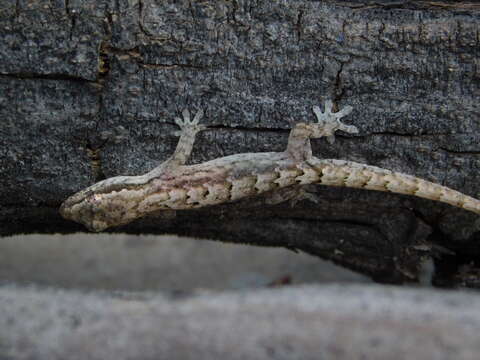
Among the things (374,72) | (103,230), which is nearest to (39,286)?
(103,230)

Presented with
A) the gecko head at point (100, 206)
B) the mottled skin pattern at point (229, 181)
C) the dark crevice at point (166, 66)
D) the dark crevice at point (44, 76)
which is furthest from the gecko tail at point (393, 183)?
the dark crevice at point (44, 76)

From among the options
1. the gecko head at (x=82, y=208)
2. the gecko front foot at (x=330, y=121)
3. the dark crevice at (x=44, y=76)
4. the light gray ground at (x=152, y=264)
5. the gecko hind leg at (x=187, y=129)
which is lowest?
the light gray ground at (x=152, y=264)

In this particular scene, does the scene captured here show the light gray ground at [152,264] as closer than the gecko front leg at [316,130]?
No

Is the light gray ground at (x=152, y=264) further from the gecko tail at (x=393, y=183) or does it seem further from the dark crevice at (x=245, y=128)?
the dark crevice at (x=245, y=128)

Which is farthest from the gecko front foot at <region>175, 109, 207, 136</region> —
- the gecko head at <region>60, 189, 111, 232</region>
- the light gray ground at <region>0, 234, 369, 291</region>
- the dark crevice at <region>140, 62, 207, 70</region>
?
the light gray ground at <region>0, 234, 369, 291</region>

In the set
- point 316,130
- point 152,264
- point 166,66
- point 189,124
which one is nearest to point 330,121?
point 316,130

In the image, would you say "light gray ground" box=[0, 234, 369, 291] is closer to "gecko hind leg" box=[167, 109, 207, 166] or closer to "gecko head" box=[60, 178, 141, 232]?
"gecko head" box=[60, 178, 141, 232]

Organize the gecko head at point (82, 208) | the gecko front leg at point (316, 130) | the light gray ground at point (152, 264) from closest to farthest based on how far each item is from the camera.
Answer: the gecko front leg at point (316, 130)
the gecko head at point (82, 208)
the light gray ground at point (152, 264)
